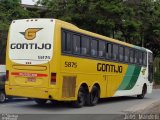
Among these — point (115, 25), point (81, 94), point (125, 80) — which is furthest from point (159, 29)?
point (81, 94)

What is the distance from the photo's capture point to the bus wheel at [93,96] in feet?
66.6

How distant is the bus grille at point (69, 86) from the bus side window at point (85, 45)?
143cm

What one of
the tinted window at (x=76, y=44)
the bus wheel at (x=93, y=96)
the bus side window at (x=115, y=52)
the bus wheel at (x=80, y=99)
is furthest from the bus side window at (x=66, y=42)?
the bus side window at (x=115, y=52)

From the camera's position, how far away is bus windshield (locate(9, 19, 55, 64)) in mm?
17766

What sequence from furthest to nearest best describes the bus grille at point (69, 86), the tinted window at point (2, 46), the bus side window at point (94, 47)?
the tinted window at point (2, 46) < the bus side window at point (94, 47) < the bus grille at point (69, 86)

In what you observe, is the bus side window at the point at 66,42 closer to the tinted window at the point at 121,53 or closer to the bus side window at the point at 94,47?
the bus side window at the point at 94,47

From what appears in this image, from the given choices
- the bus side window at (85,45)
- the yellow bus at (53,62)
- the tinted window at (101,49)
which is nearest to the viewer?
the yellow bus at (53,62)

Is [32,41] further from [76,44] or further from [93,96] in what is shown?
[93,96]

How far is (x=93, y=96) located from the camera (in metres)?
20.8

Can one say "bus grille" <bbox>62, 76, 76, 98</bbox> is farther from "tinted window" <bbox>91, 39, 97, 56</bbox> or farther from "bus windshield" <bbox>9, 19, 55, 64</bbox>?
"tinted window" <bbox>91, 39, 97, 56</bbox>

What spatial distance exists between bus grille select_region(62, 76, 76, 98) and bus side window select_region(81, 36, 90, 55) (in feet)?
4.70

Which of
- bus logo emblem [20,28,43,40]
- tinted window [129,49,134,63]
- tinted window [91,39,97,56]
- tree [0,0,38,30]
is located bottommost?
tinted window [129,49,134,63]

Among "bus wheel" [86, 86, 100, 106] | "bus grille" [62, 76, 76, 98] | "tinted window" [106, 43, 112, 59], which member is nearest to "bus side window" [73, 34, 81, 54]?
"bus grille" [62, 76, 76, 98]

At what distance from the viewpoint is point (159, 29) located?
4397 centimetres
